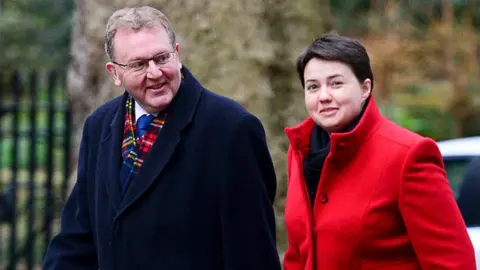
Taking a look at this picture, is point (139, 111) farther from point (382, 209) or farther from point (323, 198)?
point (382, 209)

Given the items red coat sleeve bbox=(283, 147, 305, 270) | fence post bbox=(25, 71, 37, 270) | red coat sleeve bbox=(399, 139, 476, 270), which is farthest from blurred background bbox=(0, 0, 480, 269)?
red coat sleeve bbox=(399, 139, 476, 270)

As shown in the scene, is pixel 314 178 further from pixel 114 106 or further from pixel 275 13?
pixel 275 13

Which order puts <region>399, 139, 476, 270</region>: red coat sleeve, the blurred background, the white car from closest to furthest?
<region>399, 139, 476, 270</region>: red coat sleeve → the white car → the blurred background

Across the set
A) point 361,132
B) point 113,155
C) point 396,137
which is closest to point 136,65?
point 113,155

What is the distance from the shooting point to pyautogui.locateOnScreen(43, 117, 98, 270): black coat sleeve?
3377 millimetres

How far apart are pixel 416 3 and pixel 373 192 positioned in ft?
52.6

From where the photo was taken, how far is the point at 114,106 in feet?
11.0

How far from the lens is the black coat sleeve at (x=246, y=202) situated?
2.99 metres

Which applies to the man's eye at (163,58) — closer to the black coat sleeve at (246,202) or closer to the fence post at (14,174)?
the black coat sleeve at (246,202)

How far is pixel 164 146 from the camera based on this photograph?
3.04 m

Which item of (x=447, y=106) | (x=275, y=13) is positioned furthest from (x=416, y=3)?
(x=275, y=13)

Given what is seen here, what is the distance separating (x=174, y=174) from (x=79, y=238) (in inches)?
23.0

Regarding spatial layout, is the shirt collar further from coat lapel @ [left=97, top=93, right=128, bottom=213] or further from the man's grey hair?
the man's grey hair

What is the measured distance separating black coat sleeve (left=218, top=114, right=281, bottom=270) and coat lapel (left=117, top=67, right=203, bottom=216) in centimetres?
17
